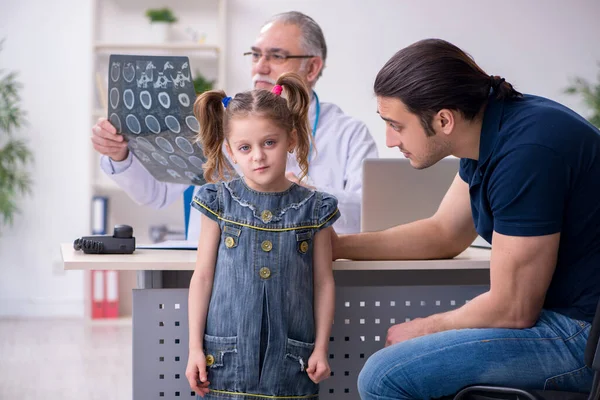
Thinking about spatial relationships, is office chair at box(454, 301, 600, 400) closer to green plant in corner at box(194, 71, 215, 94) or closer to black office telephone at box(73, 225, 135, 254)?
black office telephone at box(73, 225, 135, 254)

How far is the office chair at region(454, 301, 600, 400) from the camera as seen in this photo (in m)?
1.33

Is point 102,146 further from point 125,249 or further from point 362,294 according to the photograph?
point 362,294

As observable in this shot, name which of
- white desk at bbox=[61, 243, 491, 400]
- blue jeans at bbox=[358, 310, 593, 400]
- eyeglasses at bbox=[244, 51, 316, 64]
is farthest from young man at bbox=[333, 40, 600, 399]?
eyeglasses at bbox=[244, 51, 316, 64]

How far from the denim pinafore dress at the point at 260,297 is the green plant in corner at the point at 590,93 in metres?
3.90

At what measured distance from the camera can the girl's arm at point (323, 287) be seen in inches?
69.0

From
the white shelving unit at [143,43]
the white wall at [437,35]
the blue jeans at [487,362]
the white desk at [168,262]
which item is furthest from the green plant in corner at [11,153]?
the blue jeans at [487,362]

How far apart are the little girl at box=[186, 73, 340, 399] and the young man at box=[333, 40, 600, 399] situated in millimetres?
185

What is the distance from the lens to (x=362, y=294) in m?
2.00

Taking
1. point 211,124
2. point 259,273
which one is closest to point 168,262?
point 259,273

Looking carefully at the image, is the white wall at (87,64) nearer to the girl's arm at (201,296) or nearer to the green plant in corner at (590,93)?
the green plant in corner at (590,93)

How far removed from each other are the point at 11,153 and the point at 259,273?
12.5 ft

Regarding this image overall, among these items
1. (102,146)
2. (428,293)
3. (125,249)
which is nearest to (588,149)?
(428,293)

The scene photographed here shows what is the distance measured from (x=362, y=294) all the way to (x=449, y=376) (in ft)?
1.74

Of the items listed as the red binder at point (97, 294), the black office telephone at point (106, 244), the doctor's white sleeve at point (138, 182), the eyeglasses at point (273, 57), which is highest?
the eyeglasses at point (273, 57)
